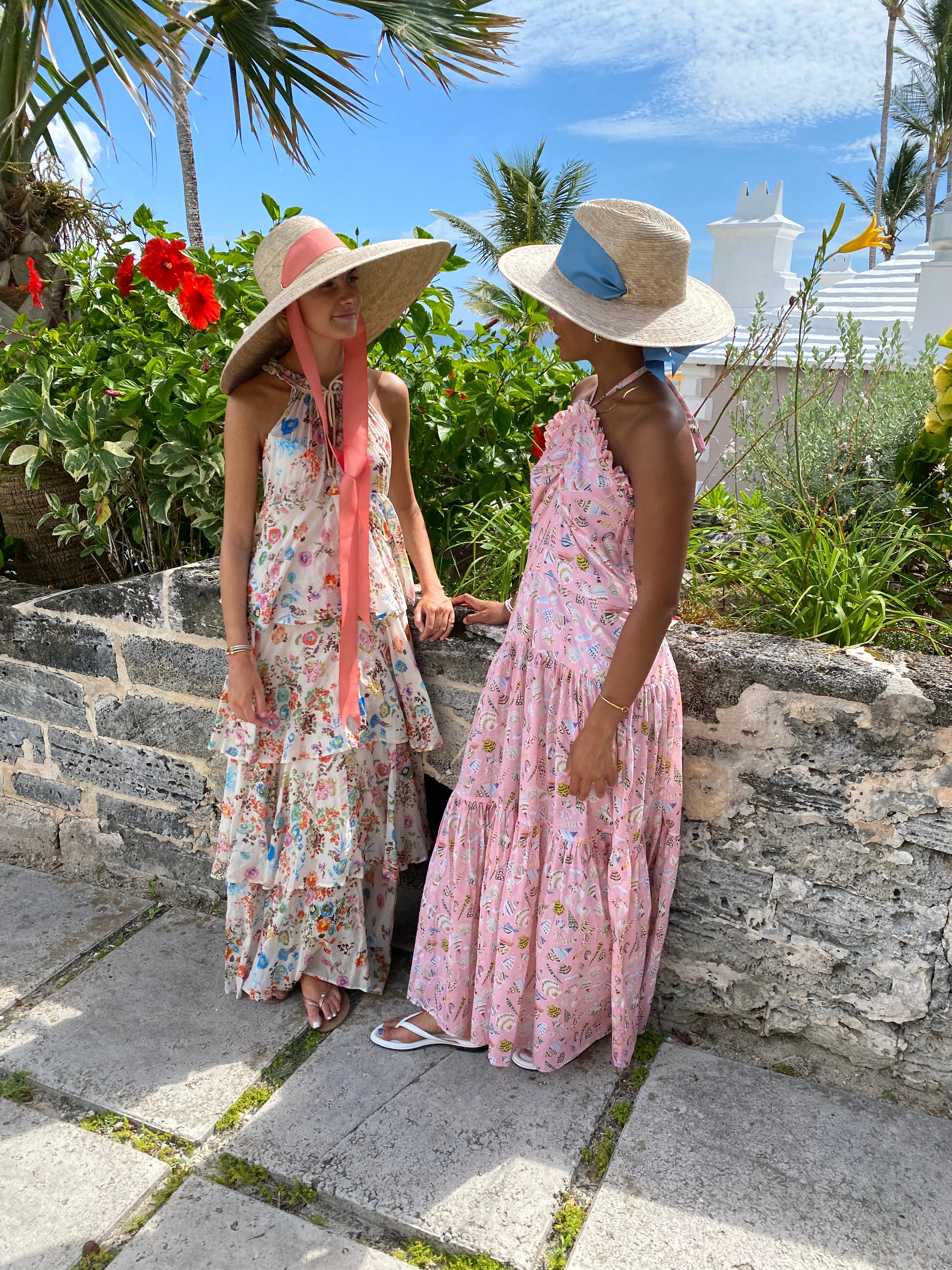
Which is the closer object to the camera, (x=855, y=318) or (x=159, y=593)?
(x=159, y=593)

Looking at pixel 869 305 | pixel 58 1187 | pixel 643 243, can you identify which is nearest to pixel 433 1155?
pixel 58 1187

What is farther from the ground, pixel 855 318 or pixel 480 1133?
pixel 855 318

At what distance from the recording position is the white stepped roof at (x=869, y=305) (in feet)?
24.5

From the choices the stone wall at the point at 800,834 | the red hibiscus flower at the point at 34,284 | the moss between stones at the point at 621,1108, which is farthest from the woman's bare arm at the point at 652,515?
the red hibiscus flower at the point at 34,284

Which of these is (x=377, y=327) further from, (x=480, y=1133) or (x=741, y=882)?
(x=480, y=1133)

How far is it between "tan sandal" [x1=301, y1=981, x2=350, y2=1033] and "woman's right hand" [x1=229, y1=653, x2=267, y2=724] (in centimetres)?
71

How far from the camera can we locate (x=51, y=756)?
2.94m

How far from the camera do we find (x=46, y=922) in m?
2.68

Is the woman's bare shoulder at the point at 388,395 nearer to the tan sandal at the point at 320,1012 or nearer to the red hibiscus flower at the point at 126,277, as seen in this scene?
the red hibiscus flower at the point at 126,277

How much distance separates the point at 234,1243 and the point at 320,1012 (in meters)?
0.60

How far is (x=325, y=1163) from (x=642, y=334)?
1680mm

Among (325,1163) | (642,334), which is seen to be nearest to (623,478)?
(642,334)

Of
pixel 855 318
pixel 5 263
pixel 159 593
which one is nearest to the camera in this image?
pixel 159 593

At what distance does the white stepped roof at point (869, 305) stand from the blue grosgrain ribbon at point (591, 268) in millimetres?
5445
